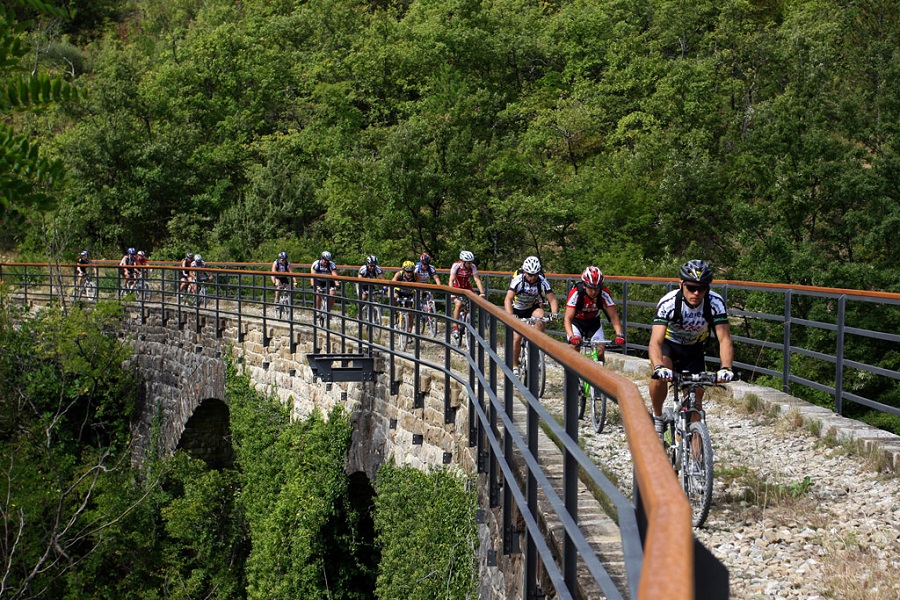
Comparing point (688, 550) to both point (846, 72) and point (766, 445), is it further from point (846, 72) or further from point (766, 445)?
point (846, 72)

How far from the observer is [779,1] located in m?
57.1

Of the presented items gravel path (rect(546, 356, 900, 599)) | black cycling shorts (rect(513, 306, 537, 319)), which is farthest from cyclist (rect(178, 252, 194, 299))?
gravel path (rect(546, 356, 900, 599))

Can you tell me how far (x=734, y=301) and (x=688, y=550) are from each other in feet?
93.3

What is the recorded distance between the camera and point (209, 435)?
21281 millimetres

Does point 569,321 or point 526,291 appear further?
point 526,291

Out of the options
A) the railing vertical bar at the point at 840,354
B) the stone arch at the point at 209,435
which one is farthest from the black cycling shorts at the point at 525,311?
the stone arch at the point at 209,435

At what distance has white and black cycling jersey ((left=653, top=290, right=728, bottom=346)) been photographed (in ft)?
21.7

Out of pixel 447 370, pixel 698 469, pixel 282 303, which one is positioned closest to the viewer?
pixel 698 469

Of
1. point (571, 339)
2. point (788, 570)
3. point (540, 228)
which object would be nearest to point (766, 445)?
point (571, 339)

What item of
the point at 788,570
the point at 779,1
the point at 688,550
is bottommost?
the point at 788,570

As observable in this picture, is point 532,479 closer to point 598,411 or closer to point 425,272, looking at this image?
point 598,411

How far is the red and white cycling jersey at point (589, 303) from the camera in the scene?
9.36m

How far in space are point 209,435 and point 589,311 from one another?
1397cm

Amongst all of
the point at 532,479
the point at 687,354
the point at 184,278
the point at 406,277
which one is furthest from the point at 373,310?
the point at 184,278
